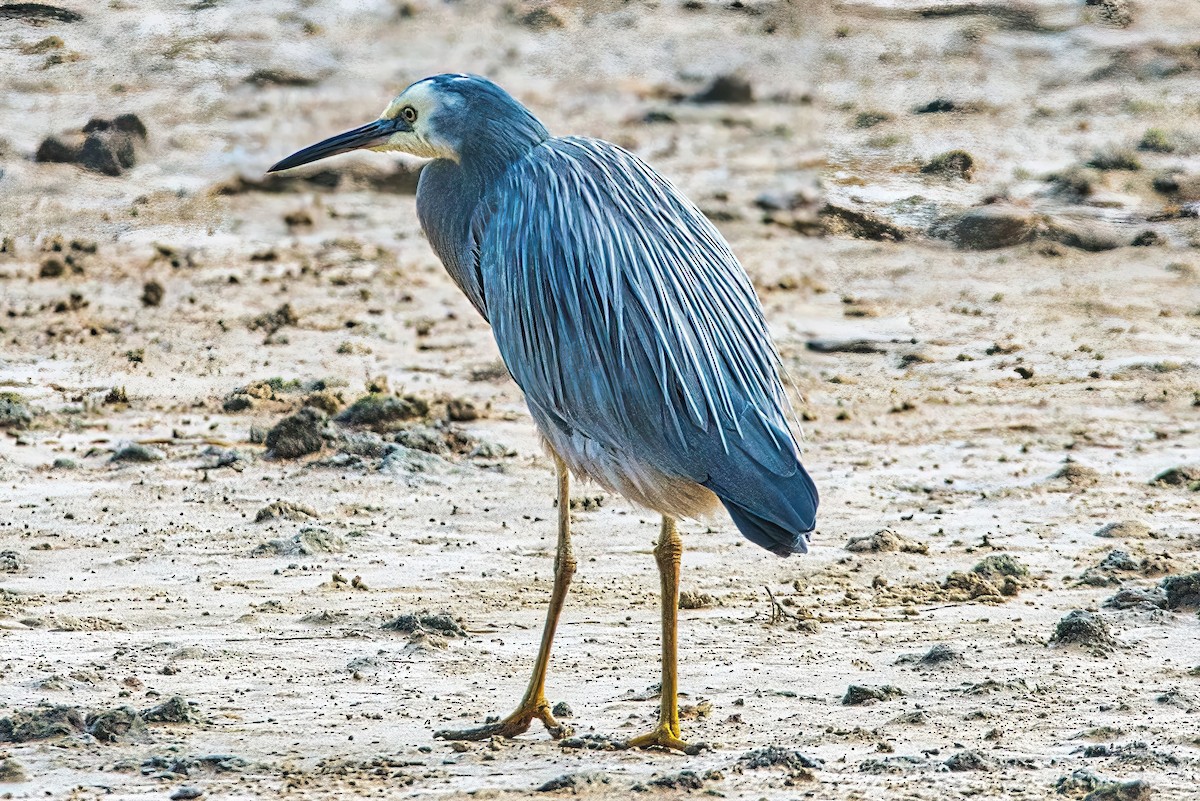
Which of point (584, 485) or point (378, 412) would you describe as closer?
point (584, 485)

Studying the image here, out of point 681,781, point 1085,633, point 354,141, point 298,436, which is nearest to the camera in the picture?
point 681,781

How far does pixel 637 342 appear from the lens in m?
4.75

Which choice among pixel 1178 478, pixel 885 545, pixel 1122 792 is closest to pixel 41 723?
pixel 1122 792

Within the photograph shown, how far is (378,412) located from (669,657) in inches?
142

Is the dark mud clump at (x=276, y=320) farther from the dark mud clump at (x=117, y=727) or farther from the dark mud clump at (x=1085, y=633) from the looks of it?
the dark mud clump at (x=1085, y=633)

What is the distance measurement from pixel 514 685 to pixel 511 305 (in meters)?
1.22

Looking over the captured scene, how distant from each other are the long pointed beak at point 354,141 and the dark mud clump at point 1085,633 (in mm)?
2675

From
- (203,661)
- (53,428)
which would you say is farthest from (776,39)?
(203,661)

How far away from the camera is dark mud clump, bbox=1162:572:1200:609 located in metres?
6.04

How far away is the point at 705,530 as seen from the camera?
23.2 ft

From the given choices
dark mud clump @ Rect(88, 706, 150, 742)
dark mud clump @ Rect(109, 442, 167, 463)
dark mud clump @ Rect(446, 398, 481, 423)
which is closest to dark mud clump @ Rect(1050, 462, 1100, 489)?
dark mud clump @ Rect(446, 398, 481, 423)

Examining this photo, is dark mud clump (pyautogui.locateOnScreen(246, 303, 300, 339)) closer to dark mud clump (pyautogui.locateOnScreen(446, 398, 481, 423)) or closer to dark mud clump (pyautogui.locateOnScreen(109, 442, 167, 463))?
dark mud clump (pyautogui.locateOnScreen(446, 398, 481, 423))

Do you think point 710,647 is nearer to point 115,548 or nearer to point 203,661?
point 203,661

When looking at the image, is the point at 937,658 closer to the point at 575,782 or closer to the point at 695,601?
the point at 695,601
